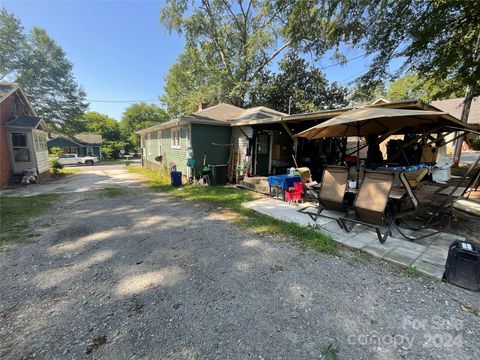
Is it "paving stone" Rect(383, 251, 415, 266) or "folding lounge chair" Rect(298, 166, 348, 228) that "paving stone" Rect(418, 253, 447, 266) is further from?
"folding lounge chair" Rect(298, 166, 348, 228)

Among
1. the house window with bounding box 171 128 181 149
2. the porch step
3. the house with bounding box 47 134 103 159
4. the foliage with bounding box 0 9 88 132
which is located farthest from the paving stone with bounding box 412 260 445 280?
the house with bounding box 47 134 103 159

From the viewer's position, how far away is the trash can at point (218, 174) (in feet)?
31.2

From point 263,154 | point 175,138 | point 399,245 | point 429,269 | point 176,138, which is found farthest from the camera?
point 175,138

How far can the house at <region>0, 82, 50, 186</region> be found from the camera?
9766 millimetres

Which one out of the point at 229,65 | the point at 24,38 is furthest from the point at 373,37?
the point at 24,38

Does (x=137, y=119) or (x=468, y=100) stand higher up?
(x=137, y=119)

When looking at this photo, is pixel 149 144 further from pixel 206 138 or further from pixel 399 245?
pixel 399 245

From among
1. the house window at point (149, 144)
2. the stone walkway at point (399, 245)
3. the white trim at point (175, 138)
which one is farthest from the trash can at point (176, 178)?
the house window at point (149, 144)

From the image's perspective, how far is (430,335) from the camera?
197 cm

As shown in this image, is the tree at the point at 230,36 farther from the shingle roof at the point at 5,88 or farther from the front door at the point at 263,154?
the shingle roof at the point at 5,88

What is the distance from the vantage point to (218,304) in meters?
2.39

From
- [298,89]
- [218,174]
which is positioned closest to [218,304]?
[218,174]

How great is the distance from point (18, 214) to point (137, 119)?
1507 inches

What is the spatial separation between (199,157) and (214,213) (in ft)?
14.4
